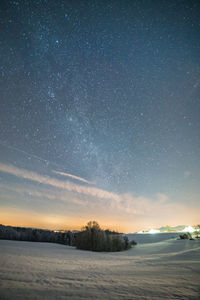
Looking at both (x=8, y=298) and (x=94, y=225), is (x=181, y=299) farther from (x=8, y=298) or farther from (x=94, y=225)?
(x=94, y=225)

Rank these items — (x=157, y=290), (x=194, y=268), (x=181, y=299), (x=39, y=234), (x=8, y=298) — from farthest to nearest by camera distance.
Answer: (x=39, y=234), (x=194, y=268), (x=157, y=290), (x=181, y=299), (x=8, y=298)

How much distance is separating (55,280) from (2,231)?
1242cm

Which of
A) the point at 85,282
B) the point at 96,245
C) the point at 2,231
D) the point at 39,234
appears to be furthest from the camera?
the point at 39,234

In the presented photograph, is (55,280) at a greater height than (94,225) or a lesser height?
lesser

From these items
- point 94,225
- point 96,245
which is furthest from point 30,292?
point 94,225

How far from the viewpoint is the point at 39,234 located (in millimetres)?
12906

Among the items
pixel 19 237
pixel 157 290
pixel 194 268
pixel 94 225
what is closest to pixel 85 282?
pixel 157 290

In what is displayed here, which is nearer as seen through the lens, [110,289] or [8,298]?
[8,298]

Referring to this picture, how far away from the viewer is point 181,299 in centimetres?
143

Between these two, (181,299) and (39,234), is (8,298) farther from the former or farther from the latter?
(39,234)

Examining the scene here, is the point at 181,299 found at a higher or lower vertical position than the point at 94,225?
lower

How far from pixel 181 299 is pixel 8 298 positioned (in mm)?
1330

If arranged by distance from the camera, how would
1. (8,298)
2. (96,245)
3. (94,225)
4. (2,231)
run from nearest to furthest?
1. (8,298)
2. (96,245)
3. (94,225)
4. (2,231)

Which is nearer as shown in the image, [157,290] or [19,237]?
[157,290]
